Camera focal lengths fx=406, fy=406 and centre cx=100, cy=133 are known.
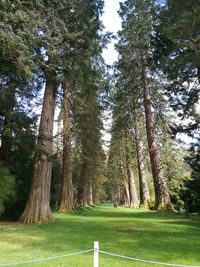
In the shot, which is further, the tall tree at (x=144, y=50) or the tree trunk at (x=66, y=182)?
the tree trunk at (x=66, y=182)

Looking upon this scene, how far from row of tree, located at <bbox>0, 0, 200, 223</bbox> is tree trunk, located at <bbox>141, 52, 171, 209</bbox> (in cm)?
8

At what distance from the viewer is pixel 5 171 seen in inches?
Result: 768

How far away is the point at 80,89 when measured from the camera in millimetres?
26094

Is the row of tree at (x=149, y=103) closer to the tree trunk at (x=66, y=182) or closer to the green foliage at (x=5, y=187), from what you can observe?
the tree trunk at (x=66, y=182)

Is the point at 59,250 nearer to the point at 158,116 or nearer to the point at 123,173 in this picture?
the point at 158,116

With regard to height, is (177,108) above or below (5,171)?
above

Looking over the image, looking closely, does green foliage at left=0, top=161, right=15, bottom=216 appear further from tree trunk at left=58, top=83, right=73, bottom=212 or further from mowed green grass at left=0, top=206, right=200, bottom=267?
tree trunk at left=58, top=83, right=73, bottom=212

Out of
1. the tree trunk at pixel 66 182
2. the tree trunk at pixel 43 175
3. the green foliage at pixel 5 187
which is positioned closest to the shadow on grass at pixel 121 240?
the green foliage at pixel 5 187

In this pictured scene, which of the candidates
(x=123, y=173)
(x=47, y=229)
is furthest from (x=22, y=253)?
(x=123, y=173)

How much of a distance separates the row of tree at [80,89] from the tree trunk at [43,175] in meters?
0.05

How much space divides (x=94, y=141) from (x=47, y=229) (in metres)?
22.5

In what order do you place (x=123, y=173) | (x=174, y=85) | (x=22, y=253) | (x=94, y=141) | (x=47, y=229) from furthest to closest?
(x=123, y=173) < (x=94, y=141) < (x=174, y=85) < (x=47, y=229) < (x=22, y=253)

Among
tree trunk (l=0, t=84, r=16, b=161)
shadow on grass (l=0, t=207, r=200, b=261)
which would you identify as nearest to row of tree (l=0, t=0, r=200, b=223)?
tree trunk (l=0, t=84, r=16, b=161)

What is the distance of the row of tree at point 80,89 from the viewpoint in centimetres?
1477
